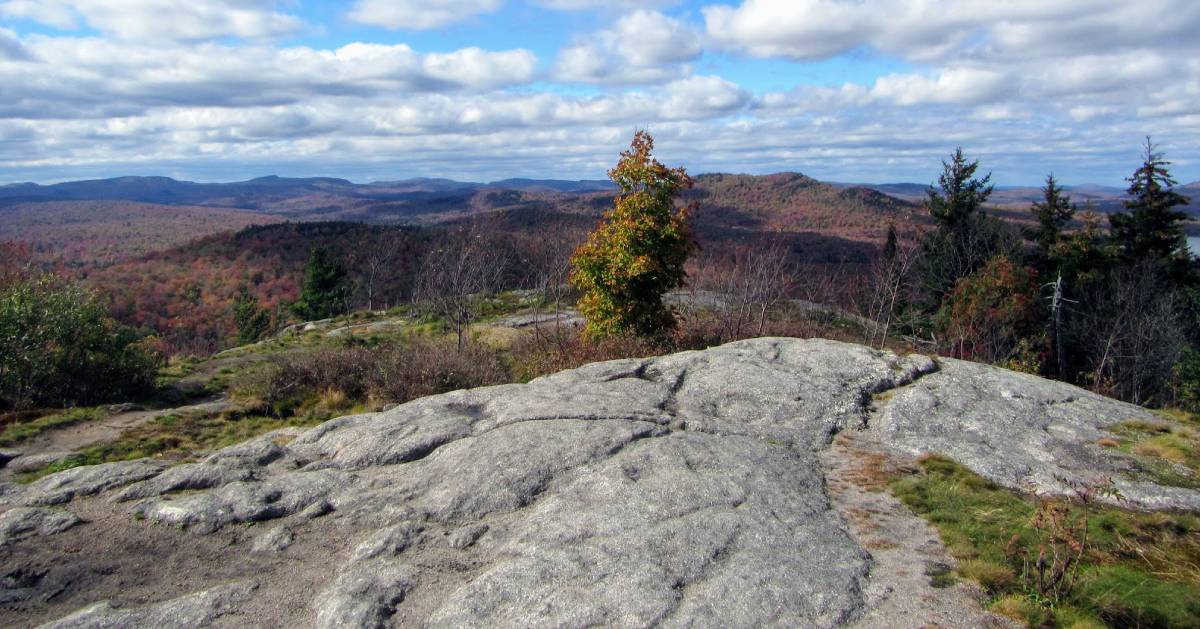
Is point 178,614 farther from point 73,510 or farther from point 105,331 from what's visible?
point 105,331

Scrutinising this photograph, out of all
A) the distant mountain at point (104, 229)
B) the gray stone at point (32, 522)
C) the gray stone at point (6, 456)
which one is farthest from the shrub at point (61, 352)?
the distant mountain at point (104, 229)

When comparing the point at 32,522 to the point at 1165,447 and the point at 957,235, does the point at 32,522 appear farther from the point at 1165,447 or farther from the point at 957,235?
the point at 957,235

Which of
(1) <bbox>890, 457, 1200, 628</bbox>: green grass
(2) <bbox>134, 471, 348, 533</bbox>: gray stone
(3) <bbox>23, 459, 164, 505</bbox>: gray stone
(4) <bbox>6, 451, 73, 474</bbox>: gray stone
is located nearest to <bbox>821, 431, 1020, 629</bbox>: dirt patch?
(1) <bbox>890, 457, 1200, 628</bbox>: green grass

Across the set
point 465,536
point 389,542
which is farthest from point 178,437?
point 465,536

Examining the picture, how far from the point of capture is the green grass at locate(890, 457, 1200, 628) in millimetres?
5203

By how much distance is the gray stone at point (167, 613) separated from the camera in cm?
527

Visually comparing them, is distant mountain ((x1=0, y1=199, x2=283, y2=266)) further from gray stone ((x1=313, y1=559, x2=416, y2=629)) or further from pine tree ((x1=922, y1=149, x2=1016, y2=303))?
gray stone ((x1=313, y1=559, x2=416, y2=629))

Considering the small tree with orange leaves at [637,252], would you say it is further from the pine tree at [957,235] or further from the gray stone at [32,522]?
the pine tree at [957,235]

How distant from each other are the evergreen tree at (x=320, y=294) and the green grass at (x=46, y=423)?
1405 inches

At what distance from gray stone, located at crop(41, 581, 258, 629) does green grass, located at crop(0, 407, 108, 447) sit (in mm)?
10343

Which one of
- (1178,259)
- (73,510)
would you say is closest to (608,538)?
(73,510)

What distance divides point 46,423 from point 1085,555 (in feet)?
59.3

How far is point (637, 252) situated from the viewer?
682 inches

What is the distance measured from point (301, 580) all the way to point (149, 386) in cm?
1615
